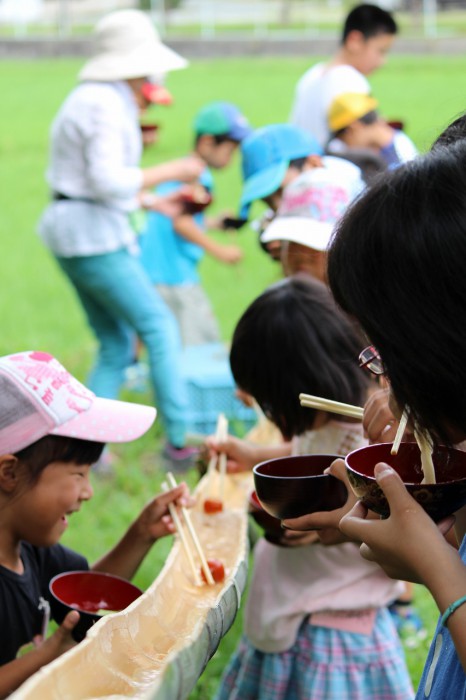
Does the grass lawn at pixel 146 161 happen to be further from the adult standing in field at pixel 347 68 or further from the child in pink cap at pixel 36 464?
the child in pink cap at pixel 36 464

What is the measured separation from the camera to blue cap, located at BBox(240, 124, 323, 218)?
370 cm

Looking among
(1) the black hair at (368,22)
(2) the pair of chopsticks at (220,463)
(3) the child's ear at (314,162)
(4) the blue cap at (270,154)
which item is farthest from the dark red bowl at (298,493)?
(1) the black hair at (368,22)

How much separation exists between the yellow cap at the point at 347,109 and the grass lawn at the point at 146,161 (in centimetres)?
45

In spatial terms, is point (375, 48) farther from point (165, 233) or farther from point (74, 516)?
point (74, 516)

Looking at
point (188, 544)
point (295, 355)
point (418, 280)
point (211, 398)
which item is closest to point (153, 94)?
point (211, 398)

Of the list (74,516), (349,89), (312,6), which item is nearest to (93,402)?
(74,516)

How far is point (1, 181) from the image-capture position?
13.2m

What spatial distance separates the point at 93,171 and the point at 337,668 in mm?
2713

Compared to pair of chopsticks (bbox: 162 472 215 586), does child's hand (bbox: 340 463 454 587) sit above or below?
above

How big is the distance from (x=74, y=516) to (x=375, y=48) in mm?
3315

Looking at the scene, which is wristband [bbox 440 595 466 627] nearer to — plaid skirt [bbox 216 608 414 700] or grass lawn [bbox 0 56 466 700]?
grass lawn [bbox 0 56 466 700]

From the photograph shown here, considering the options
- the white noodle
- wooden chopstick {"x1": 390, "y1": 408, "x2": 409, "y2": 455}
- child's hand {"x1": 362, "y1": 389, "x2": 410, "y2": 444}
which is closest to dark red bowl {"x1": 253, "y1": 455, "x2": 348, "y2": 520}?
child's hand {"x1": 362, "y1": 389, "x2": 410, "y2": 444}

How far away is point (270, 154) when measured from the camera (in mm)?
3828

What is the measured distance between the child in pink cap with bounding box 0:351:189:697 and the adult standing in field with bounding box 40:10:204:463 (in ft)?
8.18
